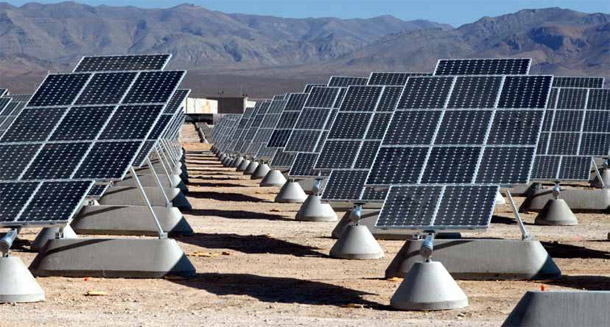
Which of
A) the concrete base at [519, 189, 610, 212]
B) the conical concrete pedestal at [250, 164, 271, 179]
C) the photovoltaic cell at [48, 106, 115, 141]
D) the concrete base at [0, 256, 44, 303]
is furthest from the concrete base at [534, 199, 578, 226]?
the conical concrete pedestal at [250, 164, 271, 179]

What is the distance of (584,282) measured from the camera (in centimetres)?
1775

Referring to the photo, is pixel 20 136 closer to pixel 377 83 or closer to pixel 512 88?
pixel 512 88

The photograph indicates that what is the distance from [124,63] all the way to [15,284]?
620 centimetres

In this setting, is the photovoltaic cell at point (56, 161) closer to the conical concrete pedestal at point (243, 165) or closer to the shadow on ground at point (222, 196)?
the shadow on ground at point (222, 196)

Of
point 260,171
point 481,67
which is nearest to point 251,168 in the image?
point 260,171

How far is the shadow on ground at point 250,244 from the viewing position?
22.2 m

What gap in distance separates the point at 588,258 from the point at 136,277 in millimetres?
7098

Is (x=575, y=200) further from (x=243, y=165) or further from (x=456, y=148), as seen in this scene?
(x=243, y=165)

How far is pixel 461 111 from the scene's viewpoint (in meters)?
18.7

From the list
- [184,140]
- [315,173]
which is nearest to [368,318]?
[315,173]

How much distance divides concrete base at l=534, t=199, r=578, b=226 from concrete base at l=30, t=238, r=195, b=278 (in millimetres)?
11120

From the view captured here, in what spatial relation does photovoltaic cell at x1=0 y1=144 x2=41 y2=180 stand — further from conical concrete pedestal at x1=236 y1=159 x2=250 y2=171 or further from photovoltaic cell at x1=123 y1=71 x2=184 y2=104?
conical concrete pedestal at x1=236 y1=159 x2=250 y2=171

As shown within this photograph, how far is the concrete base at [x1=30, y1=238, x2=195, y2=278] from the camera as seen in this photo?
59.6ft

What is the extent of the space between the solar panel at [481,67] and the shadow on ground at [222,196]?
14.1m
